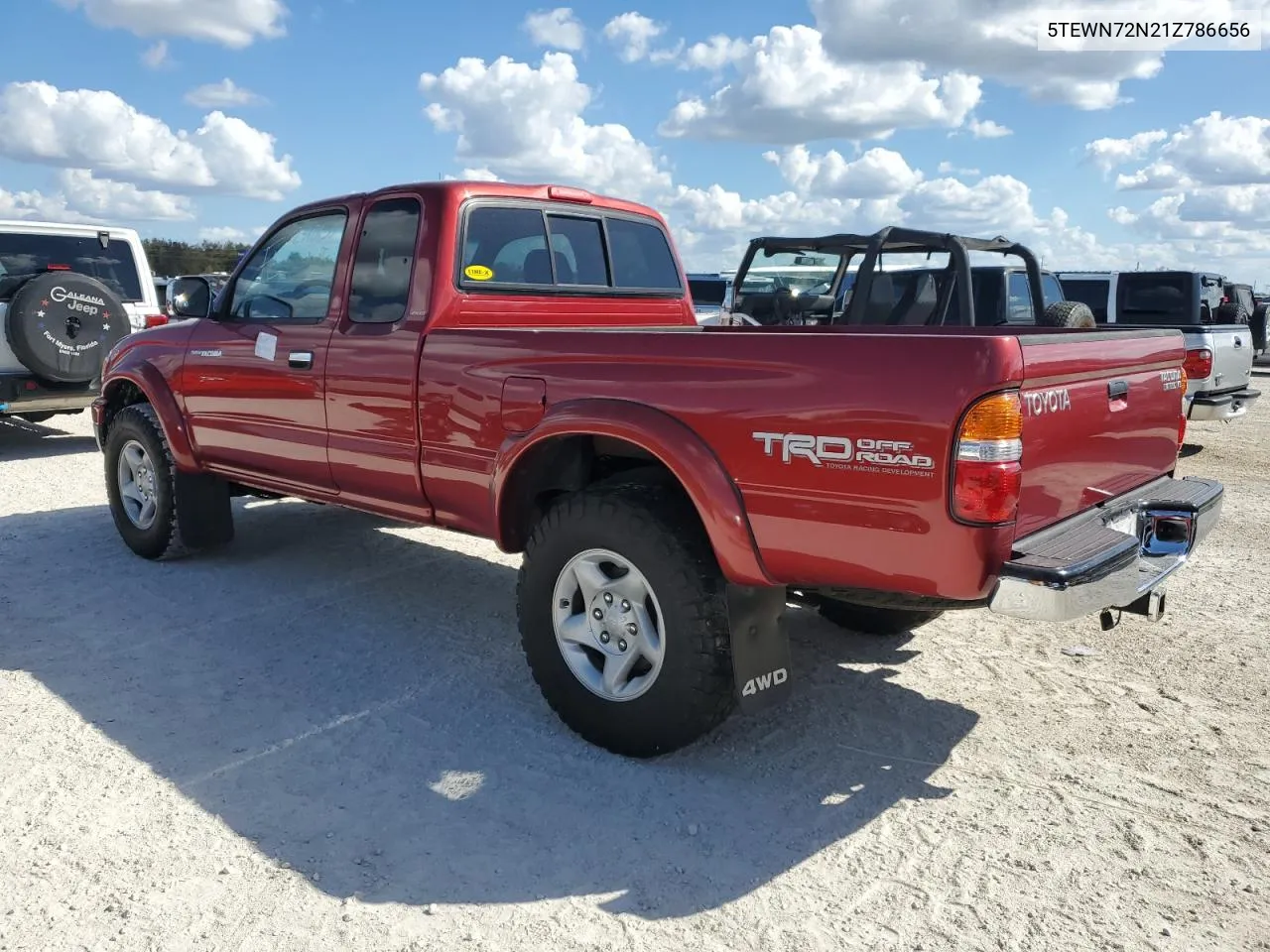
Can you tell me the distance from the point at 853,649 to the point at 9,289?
316 inches

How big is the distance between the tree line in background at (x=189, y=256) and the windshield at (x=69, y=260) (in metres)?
23.9

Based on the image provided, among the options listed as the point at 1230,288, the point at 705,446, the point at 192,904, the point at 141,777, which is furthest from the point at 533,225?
the point at 1230,288

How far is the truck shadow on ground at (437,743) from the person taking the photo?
2781 millimetres

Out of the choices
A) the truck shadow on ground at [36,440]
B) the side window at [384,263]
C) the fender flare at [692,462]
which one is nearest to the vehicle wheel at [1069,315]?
the side window at [384,263]

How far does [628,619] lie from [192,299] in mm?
3281

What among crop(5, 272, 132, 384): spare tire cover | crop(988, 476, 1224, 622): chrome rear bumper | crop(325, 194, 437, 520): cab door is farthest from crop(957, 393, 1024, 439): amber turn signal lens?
crop(5, 272, 132, 384): spare tire cover

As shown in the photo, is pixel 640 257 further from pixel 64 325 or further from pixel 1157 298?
pixel 1157 298

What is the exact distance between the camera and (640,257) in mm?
5035

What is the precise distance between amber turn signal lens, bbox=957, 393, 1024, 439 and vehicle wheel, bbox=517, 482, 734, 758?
95cm

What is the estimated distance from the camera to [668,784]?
3209mm

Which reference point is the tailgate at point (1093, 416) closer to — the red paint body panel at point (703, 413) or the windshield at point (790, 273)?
the red paint body panel at point (703, 413)

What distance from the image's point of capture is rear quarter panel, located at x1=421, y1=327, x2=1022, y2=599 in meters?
2.59

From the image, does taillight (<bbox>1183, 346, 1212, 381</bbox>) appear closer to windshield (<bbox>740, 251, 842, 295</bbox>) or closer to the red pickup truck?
the red pickup truck

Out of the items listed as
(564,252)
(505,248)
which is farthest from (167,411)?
(564,252)
